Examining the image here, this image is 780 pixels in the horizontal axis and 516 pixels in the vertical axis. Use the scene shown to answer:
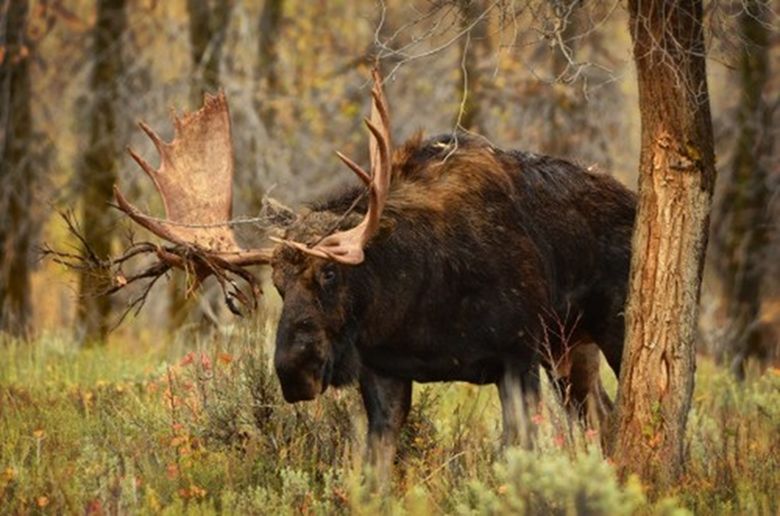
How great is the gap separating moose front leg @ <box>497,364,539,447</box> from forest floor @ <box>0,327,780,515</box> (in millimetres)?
106

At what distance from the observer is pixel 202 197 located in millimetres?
8312

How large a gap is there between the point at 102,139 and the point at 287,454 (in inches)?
322

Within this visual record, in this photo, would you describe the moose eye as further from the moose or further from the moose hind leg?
the moose hind leg

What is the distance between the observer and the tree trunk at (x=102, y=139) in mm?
15133

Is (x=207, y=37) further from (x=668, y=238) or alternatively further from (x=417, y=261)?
(x=668, y=238)

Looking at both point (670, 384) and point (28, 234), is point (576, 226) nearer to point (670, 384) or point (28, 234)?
point (670, 384)

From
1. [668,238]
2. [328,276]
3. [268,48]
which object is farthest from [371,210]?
[268,48]

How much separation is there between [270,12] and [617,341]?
350 inches

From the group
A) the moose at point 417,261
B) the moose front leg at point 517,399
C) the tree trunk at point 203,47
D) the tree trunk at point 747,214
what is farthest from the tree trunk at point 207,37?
the moose front leg at point 517,399

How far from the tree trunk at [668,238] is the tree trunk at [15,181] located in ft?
26.8

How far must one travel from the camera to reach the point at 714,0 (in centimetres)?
719

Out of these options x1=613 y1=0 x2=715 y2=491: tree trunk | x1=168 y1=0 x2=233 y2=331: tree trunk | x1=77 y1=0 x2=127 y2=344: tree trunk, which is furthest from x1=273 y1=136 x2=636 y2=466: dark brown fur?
x1=77 y1=0 x2=127 y2=344: tree trunk

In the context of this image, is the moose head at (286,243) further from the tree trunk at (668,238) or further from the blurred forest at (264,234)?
the tree trunk at (668,238)

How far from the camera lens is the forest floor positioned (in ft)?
20.2
